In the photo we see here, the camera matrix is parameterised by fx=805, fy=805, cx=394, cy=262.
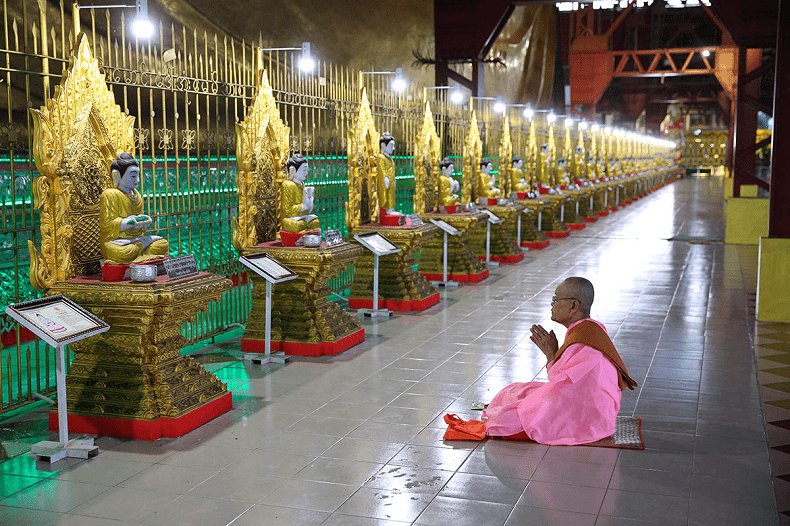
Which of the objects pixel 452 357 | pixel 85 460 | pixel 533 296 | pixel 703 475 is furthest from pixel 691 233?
pixel 85 460

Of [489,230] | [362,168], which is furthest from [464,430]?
[489,230]

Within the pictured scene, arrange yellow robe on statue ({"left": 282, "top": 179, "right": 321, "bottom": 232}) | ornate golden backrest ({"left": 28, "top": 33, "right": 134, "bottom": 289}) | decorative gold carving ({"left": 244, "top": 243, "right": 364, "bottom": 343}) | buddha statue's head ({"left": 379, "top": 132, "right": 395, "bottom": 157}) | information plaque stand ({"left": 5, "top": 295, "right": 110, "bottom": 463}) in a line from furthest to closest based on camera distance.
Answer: buddha statue's head ({"left": 379, "top": 132, "right": 395, "bottom": 157}) < yellow robe on statue ({"left": 282, "top": 179, "right": 321, "bottom": 232}) < decorative gold carving ({"left": 244, "top": 243, "right": 364, "bottom": 343}) < ornate golden backrest ({"left": 28, "top": 33, "right": 134, "bottom": 289}) < information plaque stand ({"left": 5, "top": 295, "right": 110, "bottom": 463})

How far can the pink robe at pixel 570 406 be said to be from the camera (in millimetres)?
4844

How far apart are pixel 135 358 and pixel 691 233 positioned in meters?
15.9

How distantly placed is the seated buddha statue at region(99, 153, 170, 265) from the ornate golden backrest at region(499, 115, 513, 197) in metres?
10.6

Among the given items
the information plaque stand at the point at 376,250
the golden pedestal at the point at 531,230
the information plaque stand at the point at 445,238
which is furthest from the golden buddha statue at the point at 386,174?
the golden pedestal at the point at 531,230

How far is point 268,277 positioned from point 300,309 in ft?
2.58

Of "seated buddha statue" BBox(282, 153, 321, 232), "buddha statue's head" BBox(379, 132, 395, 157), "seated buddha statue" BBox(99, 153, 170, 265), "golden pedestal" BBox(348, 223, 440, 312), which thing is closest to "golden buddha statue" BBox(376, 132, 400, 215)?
"buddha statue's head" BBox(379, 132, 395, 157)

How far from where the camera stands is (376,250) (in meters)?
8.60

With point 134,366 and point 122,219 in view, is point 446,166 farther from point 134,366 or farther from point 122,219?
point 134,366

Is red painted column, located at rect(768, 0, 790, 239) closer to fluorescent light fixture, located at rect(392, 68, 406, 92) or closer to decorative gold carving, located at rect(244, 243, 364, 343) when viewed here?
fluorescent light fixture, located at rect(392, 68, 406, 92)

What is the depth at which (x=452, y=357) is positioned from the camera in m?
7.31

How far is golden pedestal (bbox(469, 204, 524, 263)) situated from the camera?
13471mm

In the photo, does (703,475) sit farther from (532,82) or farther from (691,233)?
(532,82)
